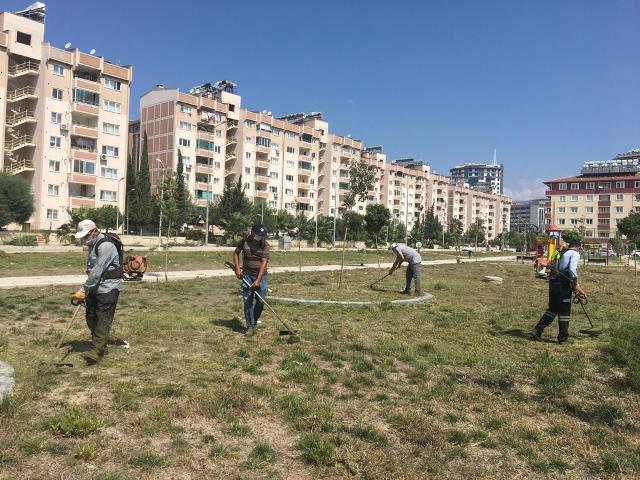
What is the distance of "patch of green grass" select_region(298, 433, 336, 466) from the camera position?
162 inches

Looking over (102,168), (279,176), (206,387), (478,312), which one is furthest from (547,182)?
(206,387)

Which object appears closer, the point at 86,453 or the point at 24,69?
the point at 86,453

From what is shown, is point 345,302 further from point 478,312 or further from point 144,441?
point 144,441

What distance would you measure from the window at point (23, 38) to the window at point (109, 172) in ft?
50.4

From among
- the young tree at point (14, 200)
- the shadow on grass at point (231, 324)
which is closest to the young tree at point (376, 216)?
the young tree at point (14, 200)

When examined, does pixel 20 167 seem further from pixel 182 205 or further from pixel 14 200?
pixel 182 205

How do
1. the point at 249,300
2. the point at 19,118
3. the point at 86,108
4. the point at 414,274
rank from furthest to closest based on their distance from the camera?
the point at 86,108, the point at 19,118, the point at 414,274, the point at 249,300

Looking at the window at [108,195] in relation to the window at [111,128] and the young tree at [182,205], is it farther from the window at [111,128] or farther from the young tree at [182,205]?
the young tree at [182,205]

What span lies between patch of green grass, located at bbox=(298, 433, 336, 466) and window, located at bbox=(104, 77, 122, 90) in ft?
219

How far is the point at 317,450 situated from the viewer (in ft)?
13.8

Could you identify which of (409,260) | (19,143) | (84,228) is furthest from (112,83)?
(84,228)

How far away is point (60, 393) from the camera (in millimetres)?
5293

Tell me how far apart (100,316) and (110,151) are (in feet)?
204

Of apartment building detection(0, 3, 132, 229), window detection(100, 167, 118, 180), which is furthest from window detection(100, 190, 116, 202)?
window detection(100, 167, 118, 180)
